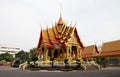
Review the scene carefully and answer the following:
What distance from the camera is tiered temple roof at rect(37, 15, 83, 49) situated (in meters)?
34.3

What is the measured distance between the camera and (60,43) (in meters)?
34.7

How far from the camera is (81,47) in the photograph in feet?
118

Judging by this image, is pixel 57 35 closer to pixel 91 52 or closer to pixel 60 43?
pixel 60 43

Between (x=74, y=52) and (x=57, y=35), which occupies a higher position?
(x=57, y=35)

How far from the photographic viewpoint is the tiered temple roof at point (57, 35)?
113 feet

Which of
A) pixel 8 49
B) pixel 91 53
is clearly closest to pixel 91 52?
pixel 91 53

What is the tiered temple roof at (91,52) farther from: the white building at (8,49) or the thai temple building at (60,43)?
the white building at (8,49)

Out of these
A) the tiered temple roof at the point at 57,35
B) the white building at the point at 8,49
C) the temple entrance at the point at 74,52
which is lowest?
the temple entrance at the point at 74,52

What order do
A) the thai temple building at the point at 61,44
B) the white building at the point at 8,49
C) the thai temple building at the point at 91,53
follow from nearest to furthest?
the thai temple building at the point at 61,44
the thai temple building at the point at 91,53
the white building at the point at 8,49

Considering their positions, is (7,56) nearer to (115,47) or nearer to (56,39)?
(115,47)

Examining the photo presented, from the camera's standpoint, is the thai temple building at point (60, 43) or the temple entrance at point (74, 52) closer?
the thai temple building at point (60, 43)

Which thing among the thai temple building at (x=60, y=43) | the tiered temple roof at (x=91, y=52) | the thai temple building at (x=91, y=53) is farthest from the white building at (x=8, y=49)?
the thai temple building at (x=60, y=43)

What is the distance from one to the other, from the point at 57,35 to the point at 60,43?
1764 millimetres

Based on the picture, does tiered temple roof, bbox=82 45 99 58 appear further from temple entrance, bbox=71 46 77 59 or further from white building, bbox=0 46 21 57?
white building, bbox=0 46 21 57
